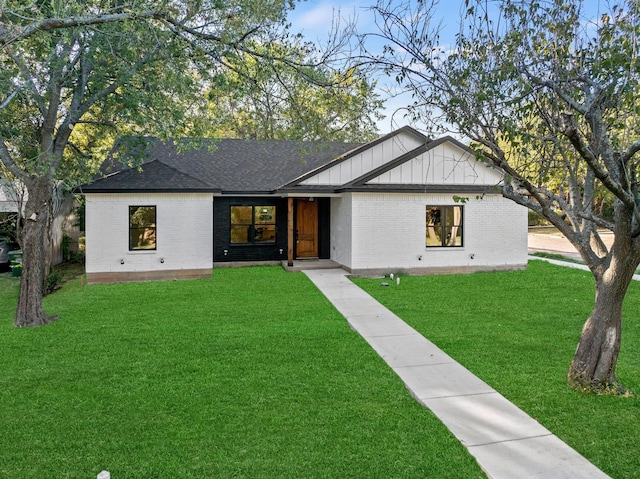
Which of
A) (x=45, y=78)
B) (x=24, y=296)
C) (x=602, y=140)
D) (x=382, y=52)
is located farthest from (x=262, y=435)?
(x=45, y=78)

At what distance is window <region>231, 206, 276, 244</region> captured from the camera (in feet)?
53.6

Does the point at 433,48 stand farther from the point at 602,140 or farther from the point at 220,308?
A: the point at 220,308

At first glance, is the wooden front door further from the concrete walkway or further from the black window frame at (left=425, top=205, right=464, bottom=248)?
the concrete walkway

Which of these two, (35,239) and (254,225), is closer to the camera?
(35,239)

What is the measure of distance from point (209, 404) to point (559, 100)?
204 inches

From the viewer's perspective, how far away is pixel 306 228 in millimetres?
17391

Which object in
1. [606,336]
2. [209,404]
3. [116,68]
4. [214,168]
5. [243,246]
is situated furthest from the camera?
[214,168]

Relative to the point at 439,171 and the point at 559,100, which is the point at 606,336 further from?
the point at 439,171

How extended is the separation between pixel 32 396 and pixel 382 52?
615cm

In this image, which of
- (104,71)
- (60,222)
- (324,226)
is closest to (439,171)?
(324,226)

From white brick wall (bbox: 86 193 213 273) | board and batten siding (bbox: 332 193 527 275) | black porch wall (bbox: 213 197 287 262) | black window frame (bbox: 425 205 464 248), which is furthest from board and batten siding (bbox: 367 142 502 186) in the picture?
white brick wall (bbox: 86 193 213 273)

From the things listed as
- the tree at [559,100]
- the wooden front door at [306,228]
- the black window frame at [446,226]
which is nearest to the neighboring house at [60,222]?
the wooden front door at [306,228]

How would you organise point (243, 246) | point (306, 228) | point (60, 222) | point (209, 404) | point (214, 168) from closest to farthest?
1. point (209, 404)
2. point (243, 246)
3. point (214, 168)
4. point (306, 228)
5. point (60, 222)

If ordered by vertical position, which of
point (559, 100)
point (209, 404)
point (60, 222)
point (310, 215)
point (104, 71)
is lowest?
point (209, 404)
